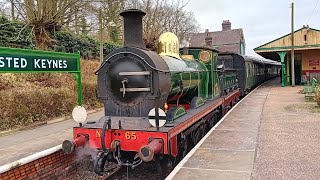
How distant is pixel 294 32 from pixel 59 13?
18.2 metres

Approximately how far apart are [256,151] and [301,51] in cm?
2264

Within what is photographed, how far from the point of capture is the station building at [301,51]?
24.0 meters

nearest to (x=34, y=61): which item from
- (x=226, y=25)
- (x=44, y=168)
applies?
(x=44, y=168)

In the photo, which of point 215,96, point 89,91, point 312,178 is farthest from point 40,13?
point 312,178

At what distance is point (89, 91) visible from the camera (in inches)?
544

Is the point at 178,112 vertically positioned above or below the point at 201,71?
below

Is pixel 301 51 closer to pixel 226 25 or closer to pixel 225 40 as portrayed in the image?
pixel 225 40

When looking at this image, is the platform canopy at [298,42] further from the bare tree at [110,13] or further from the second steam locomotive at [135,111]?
the second steam locomotive at [135,111]

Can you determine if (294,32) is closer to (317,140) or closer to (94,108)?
(94,108)

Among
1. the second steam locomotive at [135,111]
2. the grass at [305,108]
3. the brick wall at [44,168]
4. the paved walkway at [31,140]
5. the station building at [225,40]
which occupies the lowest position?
the brick wall at [44,168]

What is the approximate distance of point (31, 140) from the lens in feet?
26.3

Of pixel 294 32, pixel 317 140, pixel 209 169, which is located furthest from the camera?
pixel 294 32

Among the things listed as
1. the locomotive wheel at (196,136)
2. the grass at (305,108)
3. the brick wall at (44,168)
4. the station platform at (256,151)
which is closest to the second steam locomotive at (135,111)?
the station platform at (256,151)

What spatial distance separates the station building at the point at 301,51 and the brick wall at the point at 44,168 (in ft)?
71.4
